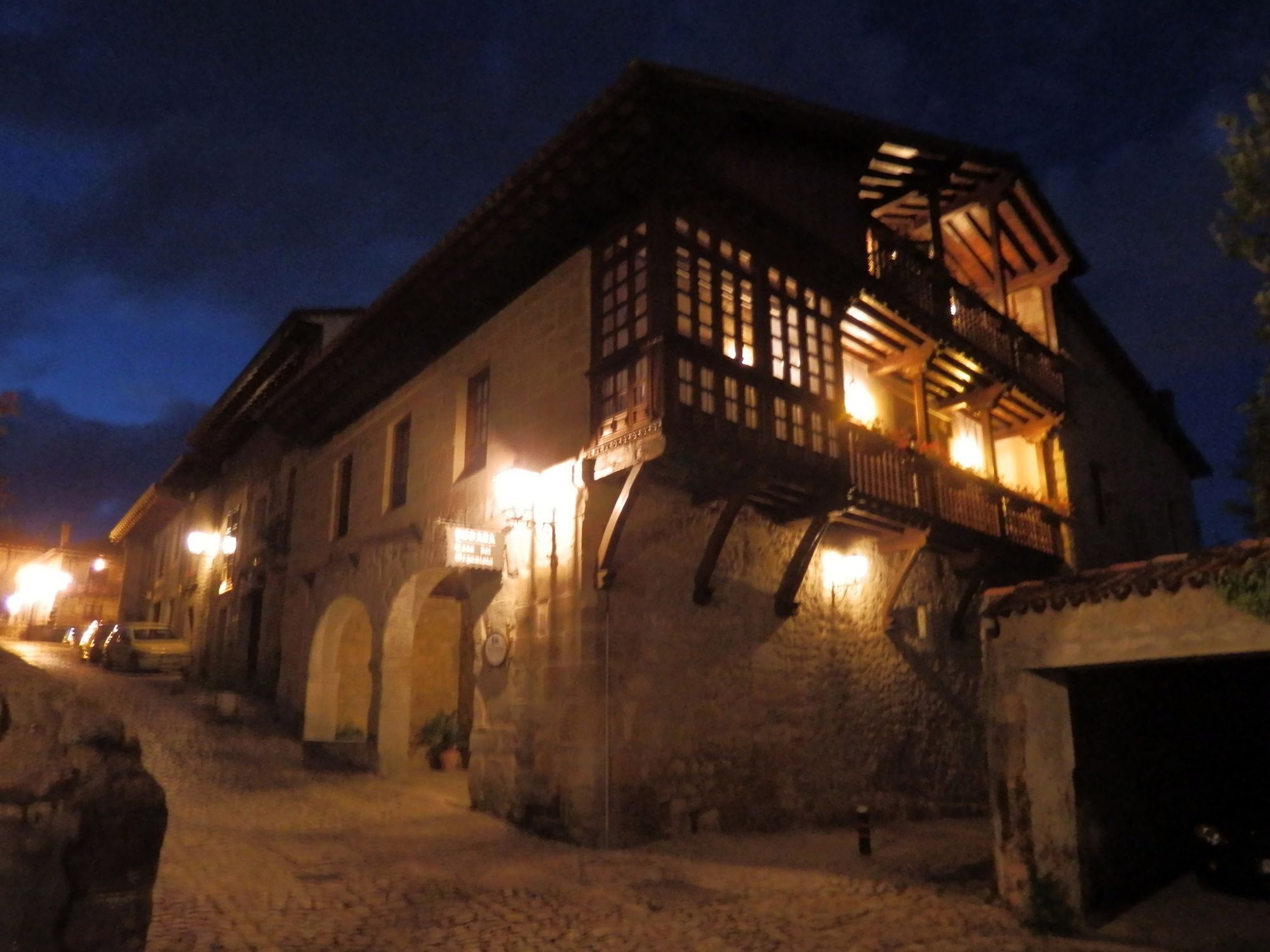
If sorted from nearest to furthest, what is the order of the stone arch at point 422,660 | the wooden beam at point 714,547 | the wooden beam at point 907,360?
the wooden beam at point 714,547 → the stone arch at point 422,660 → the wooden beam at point 907,360

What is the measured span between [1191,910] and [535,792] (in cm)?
658

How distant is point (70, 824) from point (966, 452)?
1683 cm

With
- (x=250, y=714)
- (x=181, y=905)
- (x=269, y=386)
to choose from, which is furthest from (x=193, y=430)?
(x=181, y=905)

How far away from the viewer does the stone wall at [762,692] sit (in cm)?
1048

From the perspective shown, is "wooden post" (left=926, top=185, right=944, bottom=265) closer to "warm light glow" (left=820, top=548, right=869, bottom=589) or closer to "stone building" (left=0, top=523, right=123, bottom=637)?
"warm light glow" (left=820, top=548, right=869, bottom=589)

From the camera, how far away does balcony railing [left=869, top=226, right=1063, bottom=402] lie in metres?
14.1

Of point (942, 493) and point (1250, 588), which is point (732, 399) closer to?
point (942, 493)

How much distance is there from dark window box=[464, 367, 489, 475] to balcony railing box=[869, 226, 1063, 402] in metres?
6.02

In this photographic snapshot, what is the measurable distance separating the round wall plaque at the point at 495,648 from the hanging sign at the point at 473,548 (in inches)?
33.5

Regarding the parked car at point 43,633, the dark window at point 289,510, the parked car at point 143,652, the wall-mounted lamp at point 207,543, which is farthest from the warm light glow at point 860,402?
the parked car at point 43,633

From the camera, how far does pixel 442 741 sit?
16031mm

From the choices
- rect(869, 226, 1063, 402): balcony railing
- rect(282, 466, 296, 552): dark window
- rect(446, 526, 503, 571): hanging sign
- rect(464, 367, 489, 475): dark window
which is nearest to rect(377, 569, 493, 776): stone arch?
rect(464, 367, 489, 475): dark window

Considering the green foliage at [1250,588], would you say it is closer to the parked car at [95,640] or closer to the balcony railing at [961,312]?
the balcony railing at [961,312]

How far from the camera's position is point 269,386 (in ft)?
76.3
